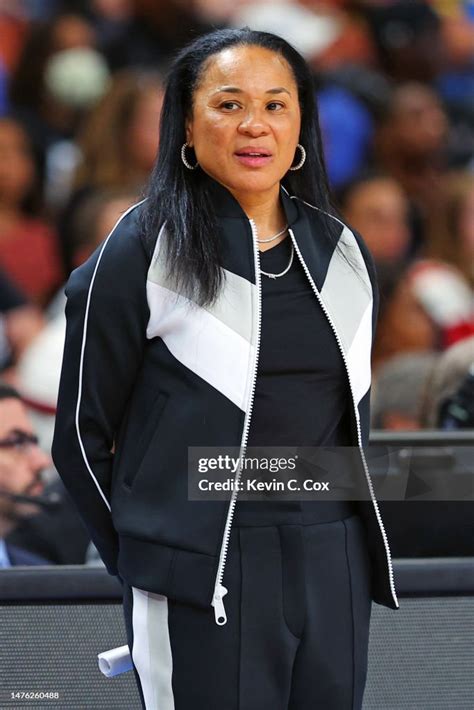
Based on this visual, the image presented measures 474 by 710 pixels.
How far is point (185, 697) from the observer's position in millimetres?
1810

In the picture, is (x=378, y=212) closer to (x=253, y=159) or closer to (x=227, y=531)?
(x=253, y=159)

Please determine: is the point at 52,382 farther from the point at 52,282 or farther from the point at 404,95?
the point at 404,95

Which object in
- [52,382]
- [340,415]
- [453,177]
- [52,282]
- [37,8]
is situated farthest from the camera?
[37,8]

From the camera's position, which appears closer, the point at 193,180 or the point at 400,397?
the point at 193,180

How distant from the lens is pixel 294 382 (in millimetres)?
1871

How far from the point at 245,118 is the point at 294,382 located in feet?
1.23

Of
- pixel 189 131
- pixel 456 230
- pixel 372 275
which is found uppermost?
pixel 189 131

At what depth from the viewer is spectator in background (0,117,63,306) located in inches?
222

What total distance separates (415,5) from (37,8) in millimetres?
2182

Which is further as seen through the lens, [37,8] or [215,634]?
[37,8]

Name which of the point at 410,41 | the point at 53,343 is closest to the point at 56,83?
the point at 410,41

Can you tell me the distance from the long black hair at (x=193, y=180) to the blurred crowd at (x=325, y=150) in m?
1.14

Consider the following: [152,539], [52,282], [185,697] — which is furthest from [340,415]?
[52,282]

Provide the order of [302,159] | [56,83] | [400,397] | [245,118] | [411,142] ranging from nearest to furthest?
[245,118], [302,159], [400,397], [56,83], [411,142]
